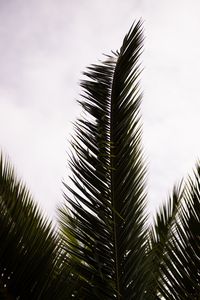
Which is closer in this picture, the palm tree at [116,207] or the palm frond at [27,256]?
the palm frond at [27,256]

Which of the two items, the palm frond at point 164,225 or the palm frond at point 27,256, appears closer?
the palm frond at point 27,256

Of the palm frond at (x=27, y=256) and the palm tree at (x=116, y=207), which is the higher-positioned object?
the palm tree at (x=116, y=207)

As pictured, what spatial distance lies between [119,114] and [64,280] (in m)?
1.13

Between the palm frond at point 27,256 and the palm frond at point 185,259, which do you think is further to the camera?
the palm frond at point 185,259

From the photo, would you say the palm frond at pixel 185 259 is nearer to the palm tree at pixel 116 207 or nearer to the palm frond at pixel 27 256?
the palm tree at pixel 116 207

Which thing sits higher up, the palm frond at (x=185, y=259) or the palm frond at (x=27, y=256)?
the palm frond at (x=185, y=259)

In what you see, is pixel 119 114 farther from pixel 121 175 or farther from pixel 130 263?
pixel 130 263

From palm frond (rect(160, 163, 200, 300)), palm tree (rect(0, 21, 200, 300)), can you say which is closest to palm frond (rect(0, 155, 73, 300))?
palm tree (rect(0, 21, 200, 300))

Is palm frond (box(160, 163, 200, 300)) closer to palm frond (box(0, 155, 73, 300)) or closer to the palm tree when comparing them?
the palm tree

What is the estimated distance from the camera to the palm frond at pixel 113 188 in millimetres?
3230

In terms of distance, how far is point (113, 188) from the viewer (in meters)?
3.28

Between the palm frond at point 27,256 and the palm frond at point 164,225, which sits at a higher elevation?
the palm frond at point 164,225

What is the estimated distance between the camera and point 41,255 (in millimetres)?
2717

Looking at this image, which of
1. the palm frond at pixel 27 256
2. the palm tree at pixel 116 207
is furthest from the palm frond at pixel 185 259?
the palm frond at pixel 27 256
